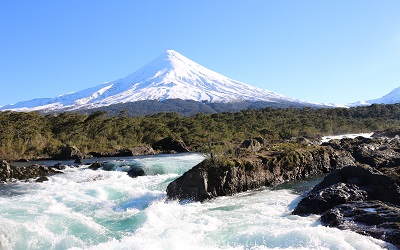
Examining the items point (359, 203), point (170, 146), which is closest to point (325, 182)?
point (359, 203)

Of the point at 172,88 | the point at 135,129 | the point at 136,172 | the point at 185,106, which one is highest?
the point at 172,88

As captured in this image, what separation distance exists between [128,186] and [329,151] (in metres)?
12.6

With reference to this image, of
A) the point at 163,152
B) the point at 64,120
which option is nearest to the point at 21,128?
the point at 64,120

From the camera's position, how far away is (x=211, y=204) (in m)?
12.9

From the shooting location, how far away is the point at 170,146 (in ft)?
125

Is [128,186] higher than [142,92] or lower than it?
lower

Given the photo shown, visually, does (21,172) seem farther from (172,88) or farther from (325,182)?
(172,88)

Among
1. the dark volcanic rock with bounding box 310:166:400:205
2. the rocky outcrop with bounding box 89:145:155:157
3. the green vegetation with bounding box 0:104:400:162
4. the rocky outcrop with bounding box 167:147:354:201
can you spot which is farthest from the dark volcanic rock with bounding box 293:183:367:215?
the rocky outcrop with bounding box 89:145:155:157

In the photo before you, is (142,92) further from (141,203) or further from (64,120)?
(141,203)

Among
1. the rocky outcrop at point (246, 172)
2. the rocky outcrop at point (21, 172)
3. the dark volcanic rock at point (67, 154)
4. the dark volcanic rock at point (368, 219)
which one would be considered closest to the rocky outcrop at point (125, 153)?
the dark volcanic rock at point (67, 154)

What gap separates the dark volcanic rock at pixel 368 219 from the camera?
802 centimetres

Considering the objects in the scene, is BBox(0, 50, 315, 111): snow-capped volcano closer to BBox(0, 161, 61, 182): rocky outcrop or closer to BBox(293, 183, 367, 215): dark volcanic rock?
BBox(0, 161, 61, 182): rocky outcrop

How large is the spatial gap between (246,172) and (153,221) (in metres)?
6.23

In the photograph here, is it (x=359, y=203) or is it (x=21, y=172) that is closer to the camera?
(x=359, y=203)
